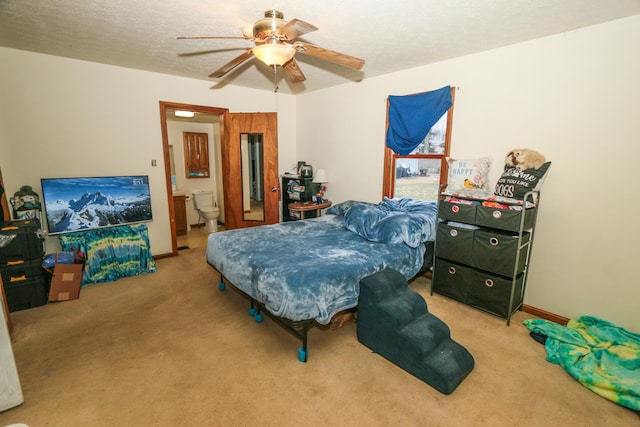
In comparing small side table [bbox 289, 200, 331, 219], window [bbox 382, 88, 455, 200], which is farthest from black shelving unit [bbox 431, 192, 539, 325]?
small side table [bbox 289, 200, 331, 219]

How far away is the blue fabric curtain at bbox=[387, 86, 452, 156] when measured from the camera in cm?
341

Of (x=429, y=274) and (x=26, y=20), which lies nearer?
(x=26, y=20)

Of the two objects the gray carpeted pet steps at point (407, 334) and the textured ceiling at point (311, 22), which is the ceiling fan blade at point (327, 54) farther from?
the gray carpeted pet steps at point (407, 334)

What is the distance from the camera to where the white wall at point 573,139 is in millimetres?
2391

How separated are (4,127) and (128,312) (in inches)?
99.4

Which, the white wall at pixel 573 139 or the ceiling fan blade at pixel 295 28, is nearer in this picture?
the ceiling fan blade at pixel 295 28

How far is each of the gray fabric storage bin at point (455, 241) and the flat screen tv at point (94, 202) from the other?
384cm

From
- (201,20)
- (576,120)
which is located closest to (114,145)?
(201,20)

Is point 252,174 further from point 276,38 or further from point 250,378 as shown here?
point 250,378

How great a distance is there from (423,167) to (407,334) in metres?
2.41

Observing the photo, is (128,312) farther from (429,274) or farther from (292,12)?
(429,274)

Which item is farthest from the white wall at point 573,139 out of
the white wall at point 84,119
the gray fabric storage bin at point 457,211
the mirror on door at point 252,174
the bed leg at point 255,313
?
the white wall at point 84,119

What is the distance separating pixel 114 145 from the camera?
3914 millimetres

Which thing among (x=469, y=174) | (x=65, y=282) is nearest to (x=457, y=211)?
(x=469, y=174)
